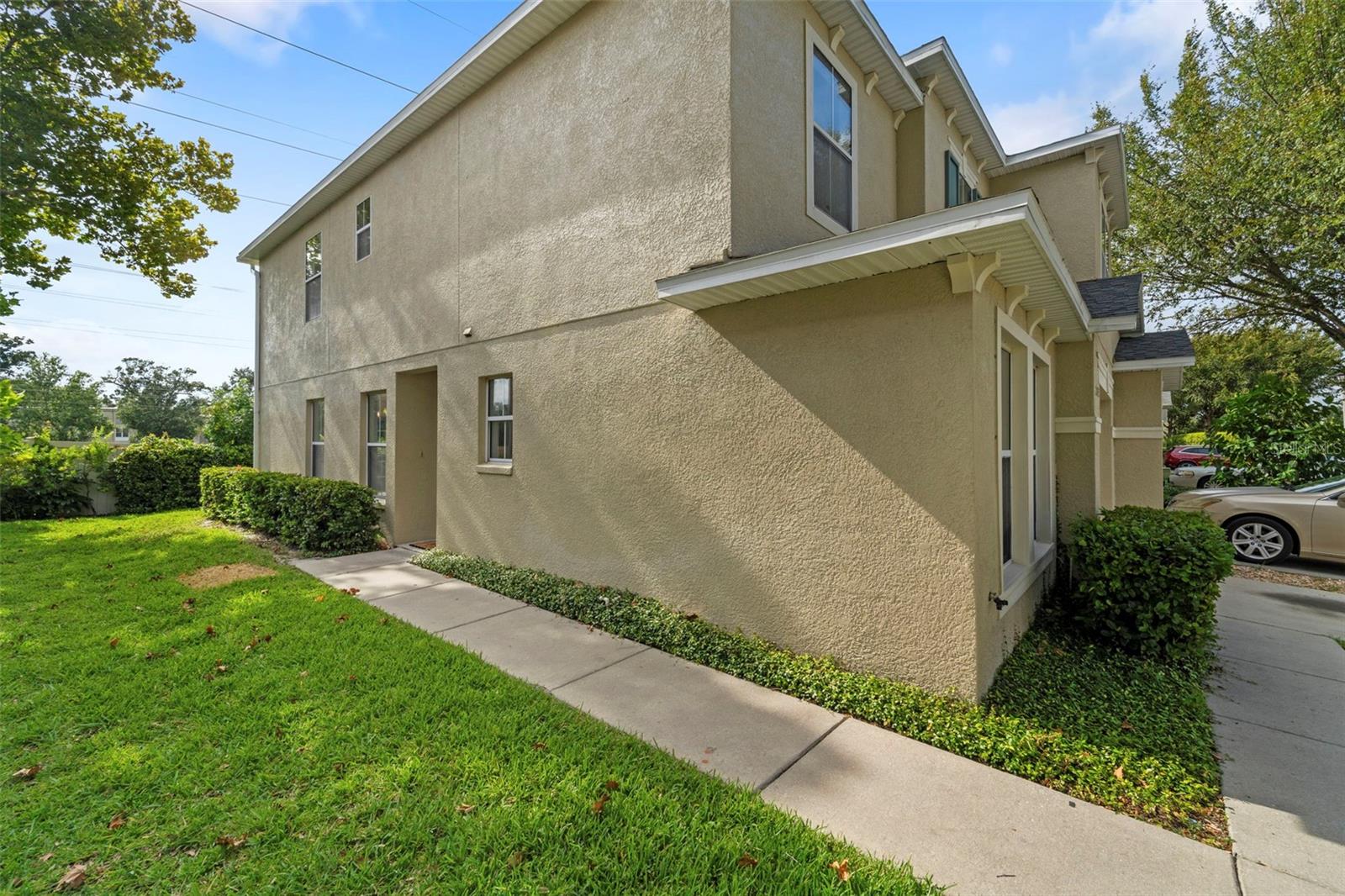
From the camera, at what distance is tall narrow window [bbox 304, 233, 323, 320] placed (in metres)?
10.8

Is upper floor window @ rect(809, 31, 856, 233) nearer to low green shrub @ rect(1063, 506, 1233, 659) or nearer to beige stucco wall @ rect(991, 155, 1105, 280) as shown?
beige stucco wall @ rect(991, 155, 1105, 280)

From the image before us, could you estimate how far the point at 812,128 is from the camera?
5375 millimetres

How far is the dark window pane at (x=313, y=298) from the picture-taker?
423 inches

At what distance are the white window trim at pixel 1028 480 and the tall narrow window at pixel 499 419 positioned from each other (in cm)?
522

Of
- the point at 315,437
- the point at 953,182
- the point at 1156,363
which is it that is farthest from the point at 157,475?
the point at 1156,363

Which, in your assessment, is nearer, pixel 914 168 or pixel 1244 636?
pixel 1244 636

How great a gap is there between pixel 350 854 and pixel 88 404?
7124 cm

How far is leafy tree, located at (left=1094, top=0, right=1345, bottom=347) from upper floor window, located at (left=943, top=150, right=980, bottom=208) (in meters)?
9.55

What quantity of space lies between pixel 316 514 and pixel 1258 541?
1368 centimetres

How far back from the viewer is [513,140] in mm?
6656

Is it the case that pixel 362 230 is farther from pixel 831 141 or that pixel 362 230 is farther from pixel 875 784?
pixel 875 784

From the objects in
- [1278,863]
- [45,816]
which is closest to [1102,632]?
[1278,863]

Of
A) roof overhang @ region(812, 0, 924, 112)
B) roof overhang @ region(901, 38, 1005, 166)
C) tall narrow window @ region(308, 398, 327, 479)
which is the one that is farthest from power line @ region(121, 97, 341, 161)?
roof overhang @ region(901, 38, 1005, 166)

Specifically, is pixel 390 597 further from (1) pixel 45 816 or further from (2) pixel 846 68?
(2) pixel 846 68
